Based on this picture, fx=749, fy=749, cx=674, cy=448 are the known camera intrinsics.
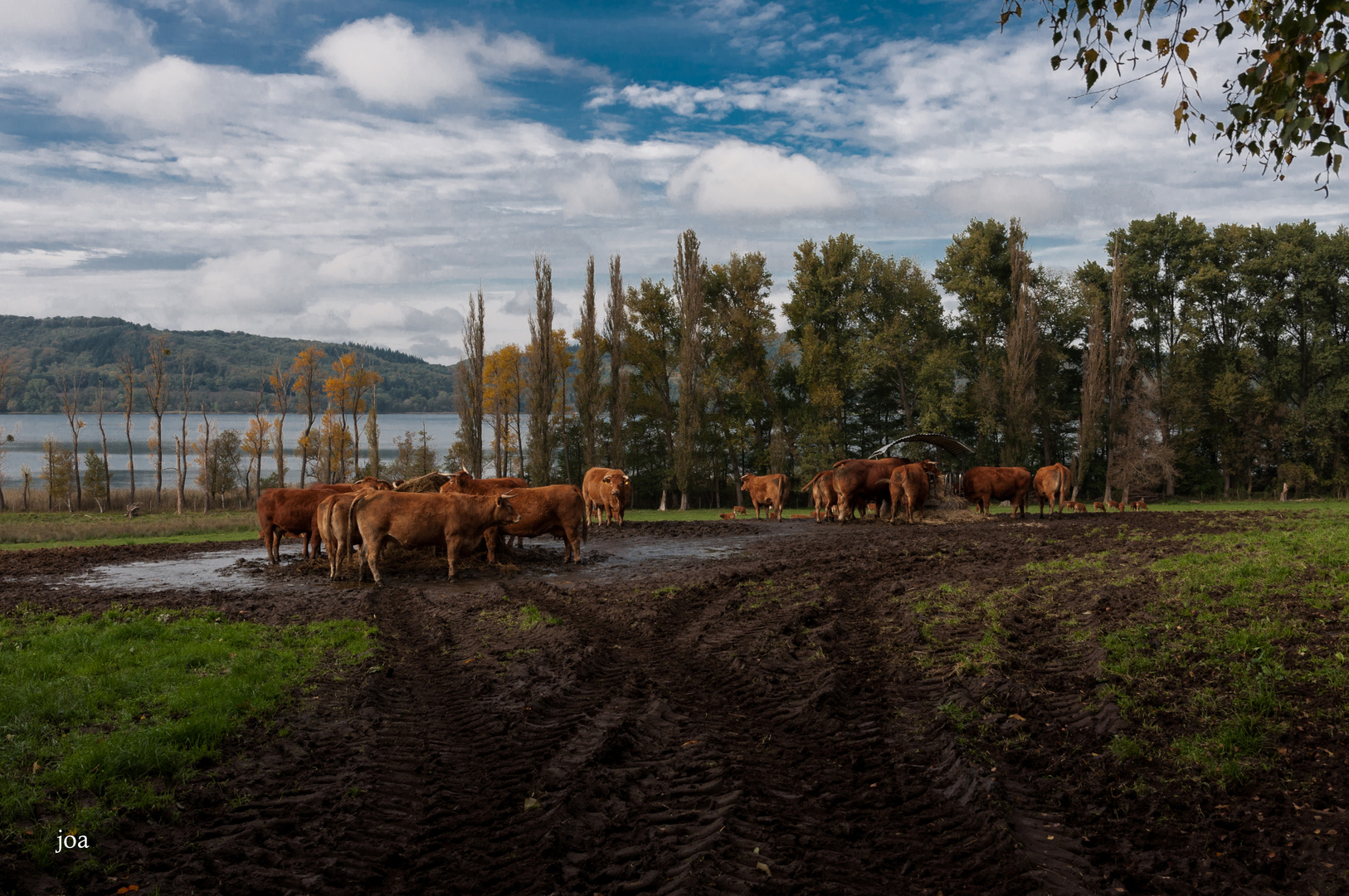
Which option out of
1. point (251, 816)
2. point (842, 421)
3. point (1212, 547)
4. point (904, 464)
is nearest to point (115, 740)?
point (251, 816)

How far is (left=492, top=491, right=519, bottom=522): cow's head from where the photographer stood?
590 inches

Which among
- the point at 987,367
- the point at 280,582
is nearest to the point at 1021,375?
the point at 987,367

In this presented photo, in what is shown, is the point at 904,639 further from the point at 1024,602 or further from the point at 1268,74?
the point at 1268,74

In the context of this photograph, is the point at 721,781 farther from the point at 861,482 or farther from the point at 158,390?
the point at 158,390

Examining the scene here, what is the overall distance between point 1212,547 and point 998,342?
3661 cm

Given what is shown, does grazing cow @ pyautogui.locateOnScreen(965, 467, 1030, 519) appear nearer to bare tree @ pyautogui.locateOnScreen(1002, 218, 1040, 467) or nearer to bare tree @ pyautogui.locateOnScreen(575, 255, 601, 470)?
bare tree @ pyautogui.locateOnScreen(1002, 218, 1040, 467)

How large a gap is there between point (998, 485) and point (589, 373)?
25.5m

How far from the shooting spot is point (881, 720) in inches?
251

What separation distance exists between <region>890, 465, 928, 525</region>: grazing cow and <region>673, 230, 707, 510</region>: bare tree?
19.7 metres

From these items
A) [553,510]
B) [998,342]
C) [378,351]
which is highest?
[378,351]

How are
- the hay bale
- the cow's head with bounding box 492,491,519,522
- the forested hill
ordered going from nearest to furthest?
the cow's head with bounding box 492,491,519,522 → the hay bale → the forested hill

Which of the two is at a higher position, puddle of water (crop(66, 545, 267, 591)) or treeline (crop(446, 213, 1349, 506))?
treeline (crop(446, 213, 1349, 506))

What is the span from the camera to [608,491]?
81.3 ft

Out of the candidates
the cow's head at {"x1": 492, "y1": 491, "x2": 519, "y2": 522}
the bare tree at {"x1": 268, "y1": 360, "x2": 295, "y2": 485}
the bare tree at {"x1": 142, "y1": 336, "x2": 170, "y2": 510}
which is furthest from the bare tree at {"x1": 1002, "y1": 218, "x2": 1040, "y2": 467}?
the bare tree at {"x1": 142, "y1": 336, "x2": 170, "y2": 510}
